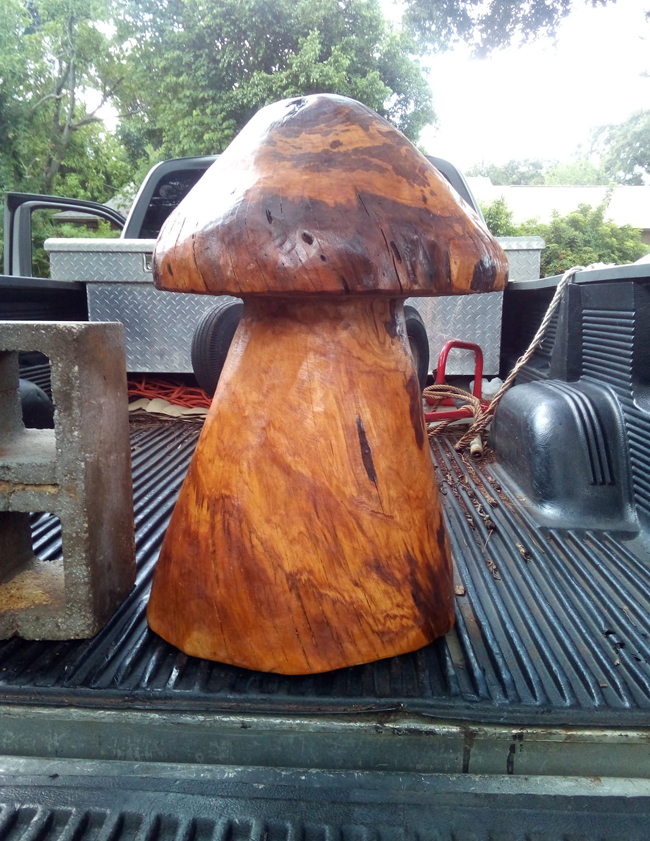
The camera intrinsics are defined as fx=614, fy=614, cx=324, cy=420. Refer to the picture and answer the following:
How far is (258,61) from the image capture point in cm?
1473

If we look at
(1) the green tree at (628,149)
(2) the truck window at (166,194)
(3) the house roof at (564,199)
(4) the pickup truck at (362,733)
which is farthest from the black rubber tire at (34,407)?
(1) the green tree at (628,149)

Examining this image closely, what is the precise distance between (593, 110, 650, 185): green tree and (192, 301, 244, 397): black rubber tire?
23.7 meters

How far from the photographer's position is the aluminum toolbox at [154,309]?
324cm

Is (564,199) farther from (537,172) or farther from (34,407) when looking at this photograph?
(34,407)

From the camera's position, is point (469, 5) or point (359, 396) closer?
point (359, 396)

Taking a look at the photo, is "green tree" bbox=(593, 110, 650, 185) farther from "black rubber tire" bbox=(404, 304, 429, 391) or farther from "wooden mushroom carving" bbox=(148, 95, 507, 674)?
"wooden mushroom carving" bbox=(148, 95, 507, 674)

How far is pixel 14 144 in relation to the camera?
14.0 m

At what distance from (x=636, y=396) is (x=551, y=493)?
1.21 ft

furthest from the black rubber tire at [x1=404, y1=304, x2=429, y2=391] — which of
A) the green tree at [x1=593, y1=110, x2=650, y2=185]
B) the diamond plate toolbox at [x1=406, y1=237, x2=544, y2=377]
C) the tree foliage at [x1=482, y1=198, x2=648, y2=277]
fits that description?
the green tree at [x1=593, y1=110, x2=650, y2=185]

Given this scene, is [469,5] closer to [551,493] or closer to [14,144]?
[14,144]

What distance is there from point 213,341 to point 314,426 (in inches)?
55.8

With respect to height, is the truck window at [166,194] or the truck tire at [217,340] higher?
the truck window at [166,194]

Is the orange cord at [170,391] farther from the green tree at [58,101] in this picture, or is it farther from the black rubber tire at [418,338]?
the green tree at [58,101]

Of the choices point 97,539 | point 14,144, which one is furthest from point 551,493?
point 14,144
